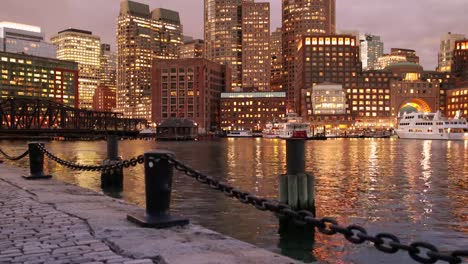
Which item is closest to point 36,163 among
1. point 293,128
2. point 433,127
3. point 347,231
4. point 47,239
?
point 47,239

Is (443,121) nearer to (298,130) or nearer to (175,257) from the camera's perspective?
(298,130)

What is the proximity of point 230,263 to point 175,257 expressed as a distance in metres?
0.91

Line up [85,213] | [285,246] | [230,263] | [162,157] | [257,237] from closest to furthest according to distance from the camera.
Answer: [230,263], [162,157], [85,213], [285,246], [257,237]

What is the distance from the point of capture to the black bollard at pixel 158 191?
9672 millimetres

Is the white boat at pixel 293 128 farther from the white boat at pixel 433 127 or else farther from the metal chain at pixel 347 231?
the metal chain at pixel 347 231

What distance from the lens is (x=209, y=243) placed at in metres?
8.22

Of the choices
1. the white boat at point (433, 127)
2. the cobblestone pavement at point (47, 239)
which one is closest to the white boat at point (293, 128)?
the white boat at point (433, 127)

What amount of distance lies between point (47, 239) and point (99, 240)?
1005 millimetres

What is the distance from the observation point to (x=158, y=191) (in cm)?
971

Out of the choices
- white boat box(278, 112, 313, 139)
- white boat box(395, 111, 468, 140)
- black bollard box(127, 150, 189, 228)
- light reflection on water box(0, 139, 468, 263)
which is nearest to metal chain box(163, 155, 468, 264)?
black bollard box(127, 150, 189, 228)

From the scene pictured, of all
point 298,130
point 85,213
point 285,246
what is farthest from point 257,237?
point 298,130

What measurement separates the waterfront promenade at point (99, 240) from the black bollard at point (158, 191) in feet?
0.97

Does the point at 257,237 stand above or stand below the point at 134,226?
below

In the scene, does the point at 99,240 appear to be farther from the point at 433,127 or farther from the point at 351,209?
the point at 433,127
